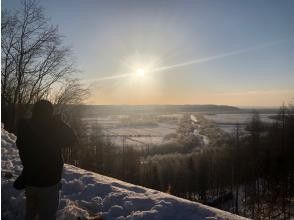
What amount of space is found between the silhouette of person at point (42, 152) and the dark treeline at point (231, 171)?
43182mm

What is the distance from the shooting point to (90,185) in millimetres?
7906

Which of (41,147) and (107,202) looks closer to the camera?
(41,147)

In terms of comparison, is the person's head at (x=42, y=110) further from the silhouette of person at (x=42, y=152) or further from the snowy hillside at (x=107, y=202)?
the snowy hillside at (x=107, y=202)

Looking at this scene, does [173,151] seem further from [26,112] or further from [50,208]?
[50,208]

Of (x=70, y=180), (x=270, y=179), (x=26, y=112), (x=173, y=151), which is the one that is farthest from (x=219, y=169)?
(x=70, y=180)

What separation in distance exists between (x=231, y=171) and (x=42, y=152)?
6528 cm

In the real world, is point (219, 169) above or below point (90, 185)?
below

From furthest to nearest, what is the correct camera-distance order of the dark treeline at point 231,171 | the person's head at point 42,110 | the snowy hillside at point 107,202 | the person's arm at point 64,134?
the dark treeline at point 231,171, the snowy hillside at point 107,202, the person's arm at point 64,134, the person's head at point 42,110

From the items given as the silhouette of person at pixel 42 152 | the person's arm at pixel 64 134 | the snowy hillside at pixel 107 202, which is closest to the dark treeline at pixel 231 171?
the snowy hillside at pixel 107 202

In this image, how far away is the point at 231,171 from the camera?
221 ft

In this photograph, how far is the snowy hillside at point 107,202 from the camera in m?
6.27

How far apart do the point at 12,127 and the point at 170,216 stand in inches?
483

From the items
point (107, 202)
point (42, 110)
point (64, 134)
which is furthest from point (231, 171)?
point (42, 110)

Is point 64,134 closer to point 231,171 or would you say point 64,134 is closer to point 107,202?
point 107,202
